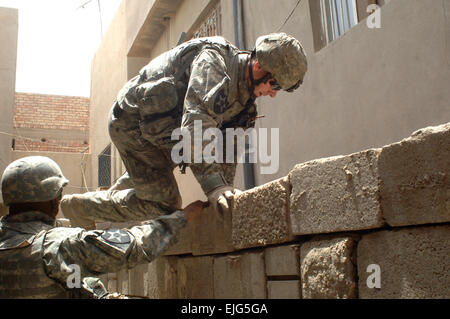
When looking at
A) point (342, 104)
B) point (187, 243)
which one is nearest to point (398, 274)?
point (187, 243)

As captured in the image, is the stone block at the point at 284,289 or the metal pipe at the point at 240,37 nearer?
the stone block at the point at 284,289

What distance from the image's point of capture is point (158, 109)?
3188 millimetres

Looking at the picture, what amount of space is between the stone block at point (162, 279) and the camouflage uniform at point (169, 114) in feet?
1.44

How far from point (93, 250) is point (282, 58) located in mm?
1531

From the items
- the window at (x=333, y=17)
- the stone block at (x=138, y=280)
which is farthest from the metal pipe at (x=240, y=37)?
the stone block at (x=138, y=280)

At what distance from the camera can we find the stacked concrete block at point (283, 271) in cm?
242

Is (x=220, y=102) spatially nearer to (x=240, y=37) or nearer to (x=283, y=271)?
(x=283, y=271)

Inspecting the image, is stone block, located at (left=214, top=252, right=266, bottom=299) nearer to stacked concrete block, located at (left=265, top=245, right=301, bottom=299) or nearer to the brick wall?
stacked concrete block, located at (left=265, top=245, right=301, bottom=299)

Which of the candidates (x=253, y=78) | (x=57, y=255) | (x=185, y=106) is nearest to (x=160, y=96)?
(x=185, y=106)

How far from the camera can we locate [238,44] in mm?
5641

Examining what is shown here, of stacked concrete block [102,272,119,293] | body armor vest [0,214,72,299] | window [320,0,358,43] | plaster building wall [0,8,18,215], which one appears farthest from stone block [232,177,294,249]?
plaster building wall [0,8,18,215]

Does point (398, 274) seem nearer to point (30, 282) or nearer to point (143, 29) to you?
point (30, 282)

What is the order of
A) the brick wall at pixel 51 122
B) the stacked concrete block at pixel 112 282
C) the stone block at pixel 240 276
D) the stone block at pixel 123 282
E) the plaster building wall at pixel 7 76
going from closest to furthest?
the stone block at pixel 240 276, the stone block at pixel 123 282, the stacked concrete block at pixel 112 282, the plaster building wall at pixel 7 76, the brick wall at pixel 51 122

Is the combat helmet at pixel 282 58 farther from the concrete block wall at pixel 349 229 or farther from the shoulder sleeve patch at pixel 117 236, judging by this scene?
the shoulder sleeve patch at pixel 117 236
